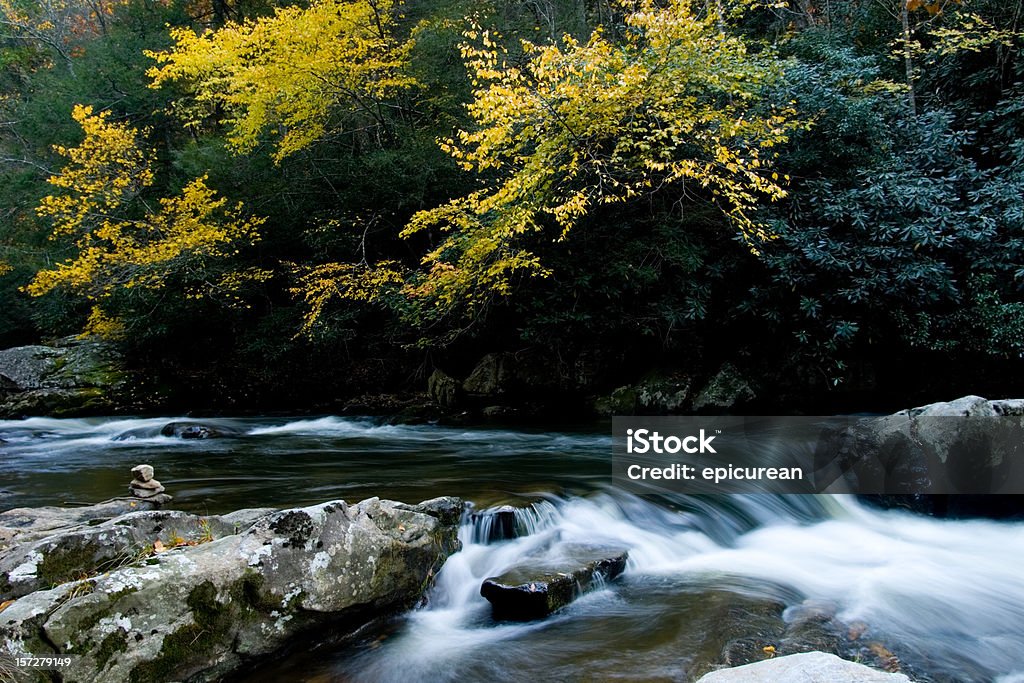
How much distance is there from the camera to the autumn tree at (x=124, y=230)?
37.2 ft

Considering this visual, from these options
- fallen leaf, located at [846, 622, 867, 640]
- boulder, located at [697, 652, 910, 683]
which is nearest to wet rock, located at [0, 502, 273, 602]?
boulder, located at [697, 652, 910, 683]

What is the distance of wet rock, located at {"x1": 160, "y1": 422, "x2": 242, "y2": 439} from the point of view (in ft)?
32.1

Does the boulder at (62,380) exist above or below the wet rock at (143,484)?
above

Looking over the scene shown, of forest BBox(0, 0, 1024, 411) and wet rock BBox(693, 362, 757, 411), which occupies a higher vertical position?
forest BBox(0, 0, 1024, 411)

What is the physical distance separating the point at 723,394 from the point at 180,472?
7.54 meters

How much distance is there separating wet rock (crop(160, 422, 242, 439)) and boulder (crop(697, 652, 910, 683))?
30.3 feet

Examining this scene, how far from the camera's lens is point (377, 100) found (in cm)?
1284

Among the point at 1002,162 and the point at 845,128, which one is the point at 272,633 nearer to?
the point at 845,128

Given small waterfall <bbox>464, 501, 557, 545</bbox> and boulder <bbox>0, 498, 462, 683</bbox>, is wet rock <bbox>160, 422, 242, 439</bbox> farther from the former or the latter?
boulder <bbox>0, 498, 462, 683</bbox>

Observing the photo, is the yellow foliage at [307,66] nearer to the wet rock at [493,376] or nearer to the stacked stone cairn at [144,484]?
the wet rock at [493,376]

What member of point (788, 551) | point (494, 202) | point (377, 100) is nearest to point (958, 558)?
point (788, 551)

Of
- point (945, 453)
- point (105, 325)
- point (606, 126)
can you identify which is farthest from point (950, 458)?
point (105, 325)

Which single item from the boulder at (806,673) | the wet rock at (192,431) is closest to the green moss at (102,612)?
the boulder at (806,673)

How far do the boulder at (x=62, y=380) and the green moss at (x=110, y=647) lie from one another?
11673 millimetres
